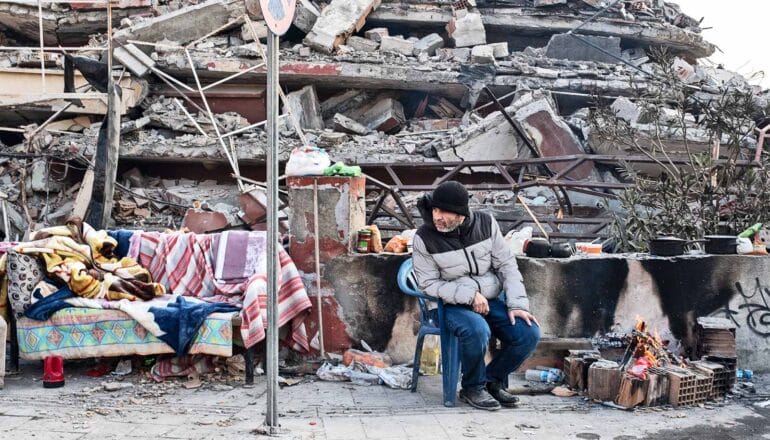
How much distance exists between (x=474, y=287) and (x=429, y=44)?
12.8m

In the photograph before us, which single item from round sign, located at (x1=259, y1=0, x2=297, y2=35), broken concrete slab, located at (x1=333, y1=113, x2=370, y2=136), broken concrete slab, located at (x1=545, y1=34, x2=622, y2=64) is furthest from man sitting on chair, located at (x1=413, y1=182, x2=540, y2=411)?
broken concrete slab, located at (x1=545, y1=34, x2=622, y2=64)

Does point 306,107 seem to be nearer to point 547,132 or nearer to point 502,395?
point 547,132

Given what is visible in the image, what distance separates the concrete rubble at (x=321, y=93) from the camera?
13.9 meters

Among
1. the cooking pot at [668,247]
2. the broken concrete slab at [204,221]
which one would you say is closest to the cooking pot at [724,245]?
the cooking pot at [668,247]

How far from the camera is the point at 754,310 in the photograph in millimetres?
5766

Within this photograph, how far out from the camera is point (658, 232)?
767 cm

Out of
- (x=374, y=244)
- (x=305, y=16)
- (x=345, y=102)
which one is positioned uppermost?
(x=305, y=16)

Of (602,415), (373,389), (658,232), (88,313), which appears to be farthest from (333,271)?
(658,232)

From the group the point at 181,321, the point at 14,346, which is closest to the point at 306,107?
the point at 14,346

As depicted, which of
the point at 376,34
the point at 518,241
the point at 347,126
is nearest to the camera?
the point at 518,241

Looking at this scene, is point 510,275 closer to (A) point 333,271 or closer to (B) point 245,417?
(A) point 333,271

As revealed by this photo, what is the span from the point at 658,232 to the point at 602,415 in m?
3.47

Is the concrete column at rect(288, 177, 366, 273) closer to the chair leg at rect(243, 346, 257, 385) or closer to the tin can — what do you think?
the tin can

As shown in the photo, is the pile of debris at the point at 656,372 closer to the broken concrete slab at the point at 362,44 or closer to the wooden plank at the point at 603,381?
the wooden plank at the point at 603,381
